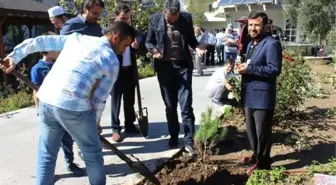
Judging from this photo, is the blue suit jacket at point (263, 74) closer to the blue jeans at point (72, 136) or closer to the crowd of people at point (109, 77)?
the crowd of people at point (109, 77)

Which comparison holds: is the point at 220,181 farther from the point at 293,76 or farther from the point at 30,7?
the point at 30,7

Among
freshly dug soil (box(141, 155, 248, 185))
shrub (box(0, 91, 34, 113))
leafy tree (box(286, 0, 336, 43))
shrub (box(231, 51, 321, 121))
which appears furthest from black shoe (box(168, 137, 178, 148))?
leafy tree (box(286, 0, 336, 43))

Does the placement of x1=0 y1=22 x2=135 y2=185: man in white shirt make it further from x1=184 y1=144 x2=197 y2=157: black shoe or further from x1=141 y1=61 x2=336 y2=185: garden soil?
x1=184 y1=144 x2=197 y2=157: black shoe

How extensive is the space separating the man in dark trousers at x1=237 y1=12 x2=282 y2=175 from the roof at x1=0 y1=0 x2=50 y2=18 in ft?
26.3

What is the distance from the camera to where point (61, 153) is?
506 cm

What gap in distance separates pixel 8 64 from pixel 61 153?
1.91m

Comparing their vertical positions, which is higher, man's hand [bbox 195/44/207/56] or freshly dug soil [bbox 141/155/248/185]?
man's hand [bbox 195/44/207/56]

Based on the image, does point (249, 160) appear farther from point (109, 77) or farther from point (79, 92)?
point (79, 92)

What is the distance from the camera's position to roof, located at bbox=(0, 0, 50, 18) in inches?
403

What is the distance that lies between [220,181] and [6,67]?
232 centimetres

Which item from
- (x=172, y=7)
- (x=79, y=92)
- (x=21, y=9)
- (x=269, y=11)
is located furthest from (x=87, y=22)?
(x=269, y=11)

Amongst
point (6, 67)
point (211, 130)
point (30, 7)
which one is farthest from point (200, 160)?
point (30, 7)

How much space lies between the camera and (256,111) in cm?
404

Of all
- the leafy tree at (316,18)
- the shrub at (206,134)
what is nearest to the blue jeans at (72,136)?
the shrub at (206,134)
